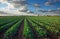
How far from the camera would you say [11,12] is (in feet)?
13.8

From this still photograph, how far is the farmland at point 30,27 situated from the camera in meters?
4.06

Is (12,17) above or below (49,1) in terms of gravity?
below

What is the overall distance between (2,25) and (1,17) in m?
0.18

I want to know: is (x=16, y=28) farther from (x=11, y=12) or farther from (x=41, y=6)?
(x=41, y=6)

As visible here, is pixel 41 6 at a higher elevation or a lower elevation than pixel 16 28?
higher

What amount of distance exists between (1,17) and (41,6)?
91 centimetres

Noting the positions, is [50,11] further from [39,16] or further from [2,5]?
[2,5]

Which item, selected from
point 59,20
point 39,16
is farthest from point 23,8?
point 59,20

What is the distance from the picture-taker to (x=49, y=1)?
13.7 feet

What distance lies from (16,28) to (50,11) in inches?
32.8

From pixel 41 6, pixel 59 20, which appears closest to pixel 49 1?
pixel 41 6

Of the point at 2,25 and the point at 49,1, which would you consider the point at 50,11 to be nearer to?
the point at 49,1

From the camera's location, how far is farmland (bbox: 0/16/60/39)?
13.3 feet

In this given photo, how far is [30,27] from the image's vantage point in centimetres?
421
